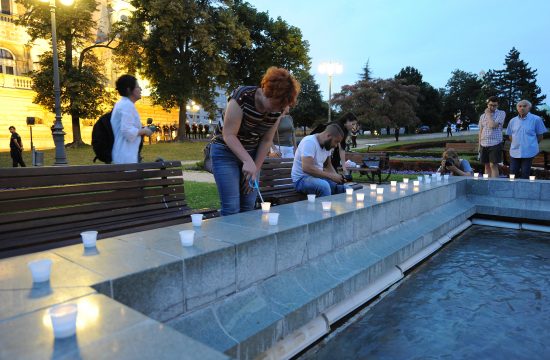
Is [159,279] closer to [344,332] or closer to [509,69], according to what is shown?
[344,332]

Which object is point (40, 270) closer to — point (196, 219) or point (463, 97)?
point (196, 219)

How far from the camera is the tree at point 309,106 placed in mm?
53594

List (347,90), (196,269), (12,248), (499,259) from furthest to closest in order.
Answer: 1. (347,90)
2. (499,259)
3. (12,248)
4. (196,269)

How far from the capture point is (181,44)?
27891 millimetres

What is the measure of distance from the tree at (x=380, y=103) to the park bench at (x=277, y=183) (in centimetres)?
3752

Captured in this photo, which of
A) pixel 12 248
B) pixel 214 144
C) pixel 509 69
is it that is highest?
pixel 509 69

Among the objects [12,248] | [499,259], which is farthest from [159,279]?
[499,259]

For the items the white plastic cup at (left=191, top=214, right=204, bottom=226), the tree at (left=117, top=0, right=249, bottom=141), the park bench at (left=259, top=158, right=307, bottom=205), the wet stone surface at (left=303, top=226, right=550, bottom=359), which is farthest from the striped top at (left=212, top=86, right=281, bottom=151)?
the tree at (left=117, top=0, right=249, bottom=141)

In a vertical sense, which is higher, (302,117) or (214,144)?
(302,117)

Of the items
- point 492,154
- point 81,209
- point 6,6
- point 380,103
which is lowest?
point 81,209

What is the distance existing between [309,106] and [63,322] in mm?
53576

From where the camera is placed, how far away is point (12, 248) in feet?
8.66

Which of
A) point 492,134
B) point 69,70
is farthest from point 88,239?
point 69,70

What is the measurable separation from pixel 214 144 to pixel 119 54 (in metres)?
25.9
